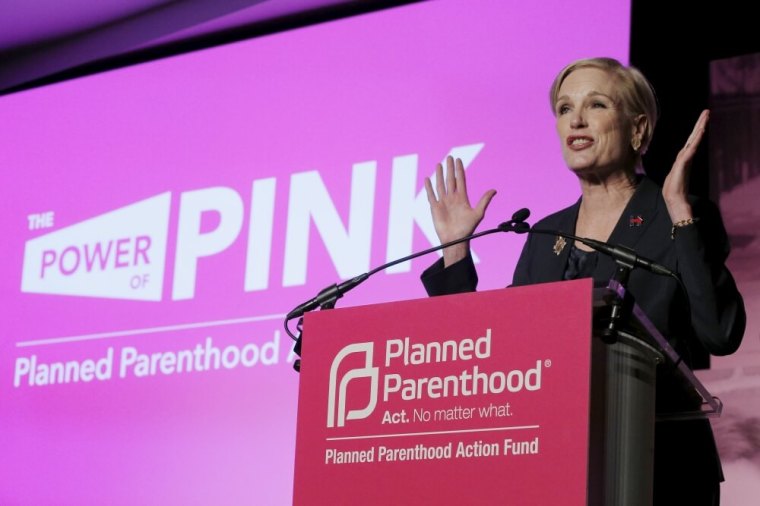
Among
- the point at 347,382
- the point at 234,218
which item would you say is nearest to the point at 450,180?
the point at 347,382

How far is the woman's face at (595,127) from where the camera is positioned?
2359mm

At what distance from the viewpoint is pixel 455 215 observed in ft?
7.66

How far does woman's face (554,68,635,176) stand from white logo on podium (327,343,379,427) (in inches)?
31.5

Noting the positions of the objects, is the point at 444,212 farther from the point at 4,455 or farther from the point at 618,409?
the point at 4,455

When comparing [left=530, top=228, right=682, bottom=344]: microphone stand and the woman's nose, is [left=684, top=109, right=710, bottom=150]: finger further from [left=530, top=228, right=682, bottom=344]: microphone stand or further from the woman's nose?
[left=530, top=228, right=682, bottom=344]: microphone stand

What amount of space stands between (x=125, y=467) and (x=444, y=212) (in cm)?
225

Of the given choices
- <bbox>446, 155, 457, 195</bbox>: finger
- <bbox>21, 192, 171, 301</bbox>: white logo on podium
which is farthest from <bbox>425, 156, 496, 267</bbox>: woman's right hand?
<bbox>21, 192, 171, 301</bbox>: white logo on podium

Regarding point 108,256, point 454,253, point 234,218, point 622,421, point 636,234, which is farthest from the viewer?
point 108,256

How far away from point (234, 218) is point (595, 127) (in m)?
2.11

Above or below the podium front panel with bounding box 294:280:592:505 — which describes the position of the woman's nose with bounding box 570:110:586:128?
above

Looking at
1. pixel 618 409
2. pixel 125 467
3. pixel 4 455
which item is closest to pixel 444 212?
pixel 618 409

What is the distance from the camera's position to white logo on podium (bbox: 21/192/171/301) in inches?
173

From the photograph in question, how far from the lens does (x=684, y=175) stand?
80.6 inches

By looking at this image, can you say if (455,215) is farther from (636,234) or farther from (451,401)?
(451,401)
